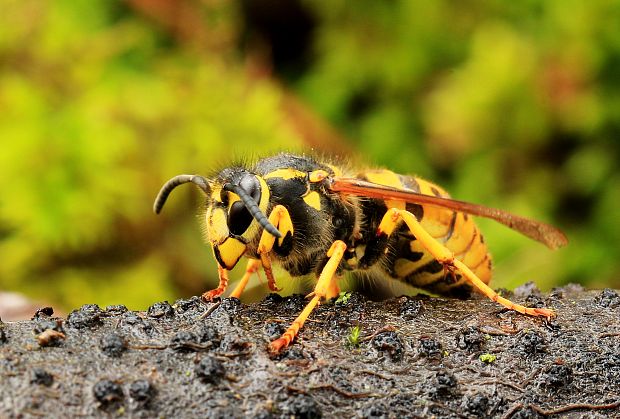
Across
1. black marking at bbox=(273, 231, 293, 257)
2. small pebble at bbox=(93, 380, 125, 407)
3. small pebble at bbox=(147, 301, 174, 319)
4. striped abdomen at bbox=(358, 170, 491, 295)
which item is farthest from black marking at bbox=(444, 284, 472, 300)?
small pebble at bbox=(93, 380, 125, 407)

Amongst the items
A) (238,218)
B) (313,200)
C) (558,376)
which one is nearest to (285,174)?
(313,200)

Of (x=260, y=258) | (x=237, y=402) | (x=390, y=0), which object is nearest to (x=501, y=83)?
(x=390, y=0)

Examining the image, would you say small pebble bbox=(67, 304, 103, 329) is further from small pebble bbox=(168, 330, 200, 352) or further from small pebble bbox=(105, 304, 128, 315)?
small pebble bbox=(168, 330, 200, 352)

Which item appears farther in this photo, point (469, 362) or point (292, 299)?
point (292, 299)

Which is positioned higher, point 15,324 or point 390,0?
point 390,0

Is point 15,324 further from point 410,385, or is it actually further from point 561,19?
point 561,19

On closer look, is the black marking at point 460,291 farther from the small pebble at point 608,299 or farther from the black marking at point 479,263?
the small pebble at point 608,299

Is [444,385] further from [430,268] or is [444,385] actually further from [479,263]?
[479,263]
